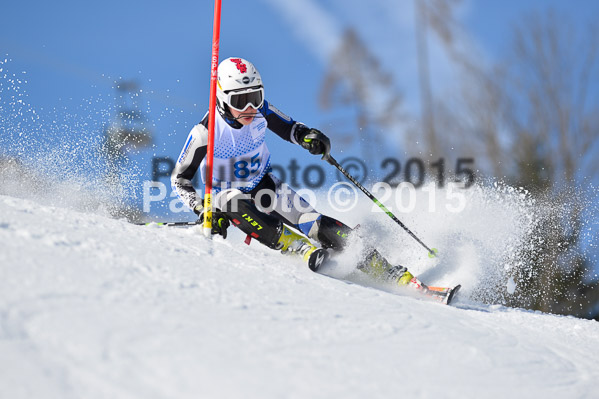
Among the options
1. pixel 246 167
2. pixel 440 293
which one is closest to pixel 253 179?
pixel 246 167

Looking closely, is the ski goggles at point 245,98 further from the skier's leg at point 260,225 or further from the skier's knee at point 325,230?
the skier's knee at point 325,230

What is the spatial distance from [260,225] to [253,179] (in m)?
0.65

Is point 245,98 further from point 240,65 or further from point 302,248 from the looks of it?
point 302,248

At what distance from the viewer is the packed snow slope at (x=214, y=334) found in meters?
1.85

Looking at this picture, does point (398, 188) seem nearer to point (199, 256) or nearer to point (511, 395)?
point (199, 256)

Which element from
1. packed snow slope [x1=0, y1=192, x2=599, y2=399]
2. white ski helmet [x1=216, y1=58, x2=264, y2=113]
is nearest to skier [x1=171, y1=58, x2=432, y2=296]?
white ski helmet [x1=216, y1=58, x2=264, y2=113]

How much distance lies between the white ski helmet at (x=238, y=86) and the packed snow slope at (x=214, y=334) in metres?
1.43

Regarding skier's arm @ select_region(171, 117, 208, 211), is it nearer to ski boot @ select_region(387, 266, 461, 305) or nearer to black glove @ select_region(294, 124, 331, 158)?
black glove @ select_region(294, 124, 331, 158)

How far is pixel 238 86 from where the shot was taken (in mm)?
4340

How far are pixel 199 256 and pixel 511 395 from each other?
6.40ft

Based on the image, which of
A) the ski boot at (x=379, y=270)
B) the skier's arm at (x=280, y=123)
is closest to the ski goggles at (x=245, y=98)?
the skier's arm at (x=280, y=123)

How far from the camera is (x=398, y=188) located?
9.05 m

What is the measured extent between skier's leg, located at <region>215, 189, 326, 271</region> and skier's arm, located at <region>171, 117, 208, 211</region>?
12.1 inches

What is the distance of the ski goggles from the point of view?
435cm
